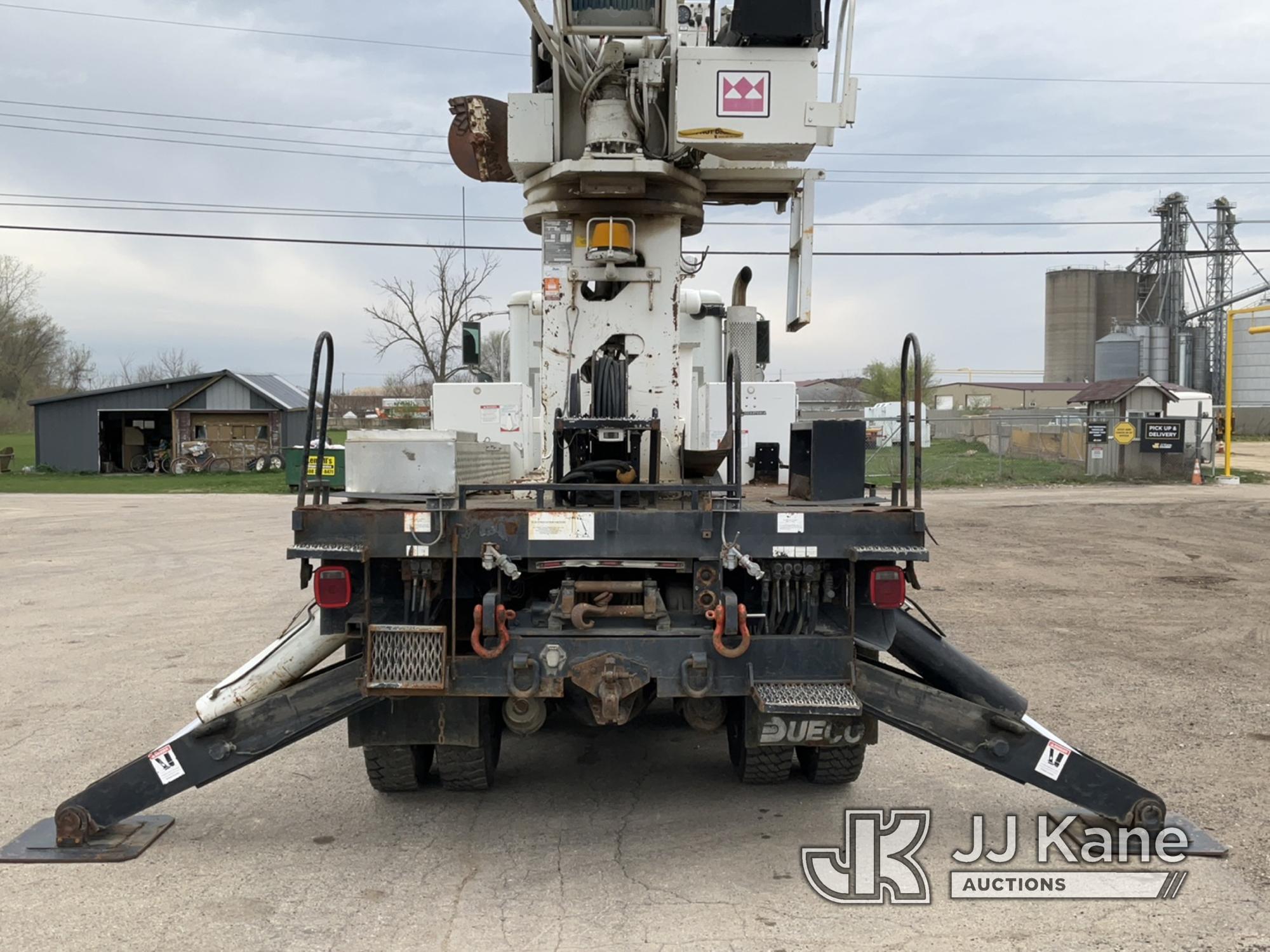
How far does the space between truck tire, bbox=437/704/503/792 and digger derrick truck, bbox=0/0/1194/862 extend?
19 mm

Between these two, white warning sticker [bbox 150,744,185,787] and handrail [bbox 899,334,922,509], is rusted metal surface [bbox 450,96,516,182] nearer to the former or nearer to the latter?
handrail [bbox 899,334,922,509]

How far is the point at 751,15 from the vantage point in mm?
5367

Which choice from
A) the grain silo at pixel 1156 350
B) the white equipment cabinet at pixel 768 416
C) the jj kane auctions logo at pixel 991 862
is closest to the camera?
the jj kane auctions logo at pixel 991 862

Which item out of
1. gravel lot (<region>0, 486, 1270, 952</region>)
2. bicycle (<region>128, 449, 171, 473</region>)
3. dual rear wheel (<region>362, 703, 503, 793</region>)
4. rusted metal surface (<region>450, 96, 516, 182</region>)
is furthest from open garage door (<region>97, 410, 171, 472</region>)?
dual rear wheel (<region>362, 703, 503, 793</region>)

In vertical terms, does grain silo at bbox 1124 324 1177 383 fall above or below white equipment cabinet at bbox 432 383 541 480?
above

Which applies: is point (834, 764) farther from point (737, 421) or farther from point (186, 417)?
point (186, 417)

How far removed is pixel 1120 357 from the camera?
65.6 metres

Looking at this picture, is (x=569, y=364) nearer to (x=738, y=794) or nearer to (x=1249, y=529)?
(x=738, y=794)

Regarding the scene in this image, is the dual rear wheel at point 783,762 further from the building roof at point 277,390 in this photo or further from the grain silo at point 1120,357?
the grain silo at point 1120,357

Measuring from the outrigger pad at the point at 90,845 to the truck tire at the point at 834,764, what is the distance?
3.07 m

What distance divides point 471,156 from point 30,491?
2884 cm

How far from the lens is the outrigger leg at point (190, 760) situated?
4680 mm

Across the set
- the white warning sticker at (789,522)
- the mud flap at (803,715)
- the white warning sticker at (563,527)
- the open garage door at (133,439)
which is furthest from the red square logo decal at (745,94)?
the open garage door at (133,439)

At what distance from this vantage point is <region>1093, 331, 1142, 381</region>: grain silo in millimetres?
65312
